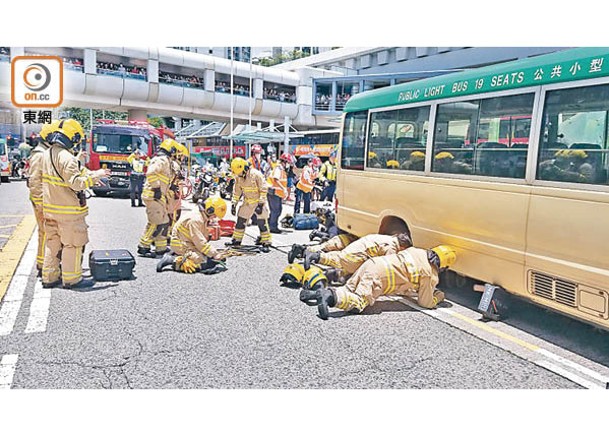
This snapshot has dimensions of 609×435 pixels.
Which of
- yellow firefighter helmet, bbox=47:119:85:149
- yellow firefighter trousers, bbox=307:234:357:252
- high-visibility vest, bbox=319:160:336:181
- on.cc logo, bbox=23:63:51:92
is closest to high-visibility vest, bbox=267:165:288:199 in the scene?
high-visibility vest, bbox=319:160:336:181

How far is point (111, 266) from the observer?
247 inches

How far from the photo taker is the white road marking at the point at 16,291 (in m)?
4.82

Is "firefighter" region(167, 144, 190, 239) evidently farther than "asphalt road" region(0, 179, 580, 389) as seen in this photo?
Yes

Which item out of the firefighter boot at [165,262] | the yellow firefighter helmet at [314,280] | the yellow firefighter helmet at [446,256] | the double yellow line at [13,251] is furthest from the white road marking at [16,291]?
the yellow firefighter helmet at [446,256]

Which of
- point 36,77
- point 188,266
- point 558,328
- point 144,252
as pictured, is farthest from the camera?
point 144,252

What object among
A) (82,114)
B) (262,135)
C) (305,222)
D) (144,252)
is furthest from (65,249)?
(262,135)

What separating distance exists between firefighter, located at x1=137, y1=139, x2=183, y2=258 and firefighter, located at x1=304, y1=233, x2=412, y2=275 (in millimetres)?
2734

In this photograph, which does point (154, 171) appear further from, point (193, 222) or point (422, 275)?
point (422, 275)

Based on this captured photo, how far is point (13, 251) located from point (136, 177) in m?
2.86

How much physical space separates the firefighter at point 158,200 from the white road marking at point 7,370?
12.9ft

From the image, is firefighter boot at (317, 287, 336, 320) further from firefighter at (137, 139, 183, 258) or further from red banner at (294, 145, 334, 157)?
red banner at (294, 145, 334, 157)

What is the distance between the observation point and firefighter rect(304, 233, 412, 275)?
5988mm

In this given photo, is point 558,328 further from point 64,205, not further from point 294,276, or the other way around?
point 64,205

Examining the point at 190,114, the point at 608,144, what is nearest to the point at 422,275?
the point at 608,144
